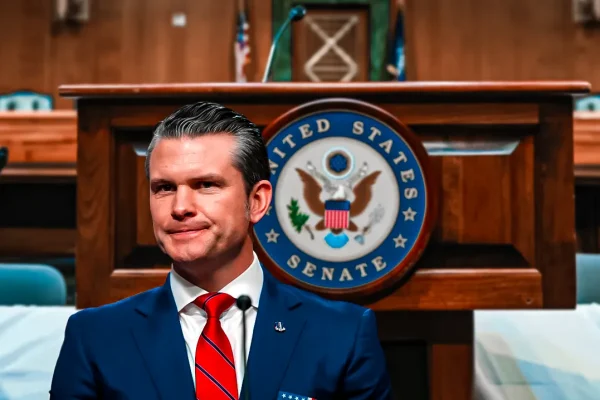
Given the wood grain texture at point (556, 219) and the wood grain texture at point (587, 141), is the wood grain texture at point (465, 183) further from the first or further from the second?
the wood grain texture at point (587, 141)

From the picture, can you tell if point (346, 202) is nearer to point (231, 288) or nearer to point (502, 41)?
point (231, 288)

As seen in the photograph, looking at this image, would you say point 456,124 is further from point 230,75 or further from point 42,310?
point 230,75

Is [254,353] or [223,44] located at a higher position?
[223,44]

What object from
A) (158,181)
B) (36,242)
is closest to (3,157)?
(36,242)

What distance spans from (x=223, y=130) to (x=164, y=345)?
0.93 feet

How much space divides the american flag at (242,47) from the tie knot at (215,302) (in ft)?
13.6

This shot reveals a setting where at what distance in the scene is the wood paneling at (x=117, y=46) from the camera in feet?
17.2

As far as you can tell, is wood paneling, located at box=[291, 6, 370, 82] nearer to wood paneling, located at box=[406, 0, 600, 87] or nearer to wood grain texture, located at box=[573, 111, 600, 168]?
wood paneling, located at box=[406, 0, 600, 87]

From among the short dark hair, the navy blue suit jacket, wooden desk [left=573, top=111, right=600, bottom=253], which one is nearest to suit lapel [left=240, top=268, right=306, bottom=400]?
the navy blue suit jacket

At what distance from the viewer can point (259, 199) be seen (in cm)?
87

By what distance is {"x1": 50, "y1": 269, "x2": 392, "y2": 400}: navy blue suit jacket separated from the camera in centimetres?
84

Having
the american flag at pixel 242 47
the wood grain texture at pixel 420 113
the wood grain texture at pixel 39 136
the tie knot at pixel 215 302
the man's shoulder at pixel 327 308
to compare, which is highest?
the american flag at pixel 242 47

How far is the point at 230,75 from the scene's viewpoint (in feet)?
17.2

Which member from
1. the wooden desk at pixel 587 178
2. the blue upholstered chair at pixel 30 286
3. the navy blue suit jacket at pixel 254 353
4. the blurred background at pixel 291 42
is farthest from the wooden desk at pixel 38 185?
the navy blue suit jacket at pixel 254 353
